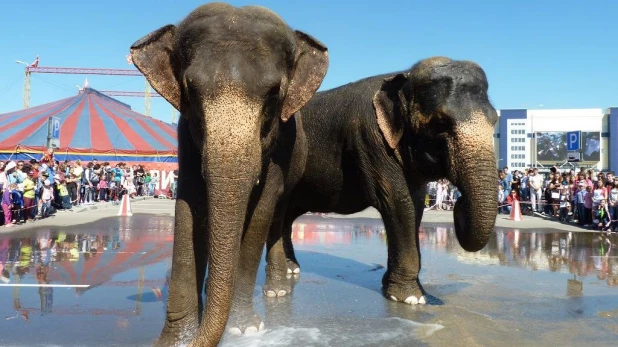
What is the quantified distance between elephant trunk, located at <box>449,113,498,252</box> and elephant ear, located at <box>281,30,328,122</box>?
1.63 metres

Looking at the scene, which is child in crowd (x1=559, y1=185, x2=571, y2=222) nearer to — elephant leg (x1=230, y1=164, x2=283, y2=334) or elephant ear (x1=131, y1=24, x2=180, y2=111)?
elephant leg (x1=230, y1=164, x2=283, y2=334)

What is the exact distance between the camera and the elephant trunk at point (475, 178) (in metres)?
5.25

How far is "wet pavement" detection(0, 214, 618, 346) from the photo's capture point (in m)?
4.87

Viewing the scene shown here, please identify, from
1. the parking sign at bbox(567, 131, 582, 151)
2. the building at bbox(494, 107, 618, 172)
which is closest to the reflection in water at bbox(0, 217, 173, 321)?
the parking sign at bbox(567, 131, 582, 151)

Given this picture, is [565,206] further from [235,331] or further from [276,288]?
[235,331]

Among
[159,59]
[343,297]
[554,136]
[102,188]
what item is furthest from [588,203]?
[554,136]

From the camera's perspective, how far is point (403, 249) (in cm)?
627

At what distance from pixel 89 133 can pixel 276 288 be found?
1124 inches

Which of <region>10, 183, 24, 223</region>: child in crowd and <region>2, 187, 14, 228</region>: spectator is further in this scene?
<region>10, 183, 24, 223</region>: child in crowd

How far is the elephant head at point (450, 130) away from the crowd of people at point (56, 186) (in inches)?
438

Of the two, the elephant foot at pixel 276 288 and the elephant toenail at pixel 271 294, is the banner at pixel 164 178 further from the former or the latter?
the elephant toenail at pixel 271 294

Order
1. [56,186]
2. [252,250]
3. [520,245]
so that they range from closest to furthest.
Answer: [252,250] < [520,245] < [56,186]

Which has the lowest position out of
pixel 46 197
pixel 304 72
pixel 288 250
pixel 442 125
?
pixel 288 250

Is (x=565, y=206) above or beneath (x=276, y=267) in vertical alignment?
above
